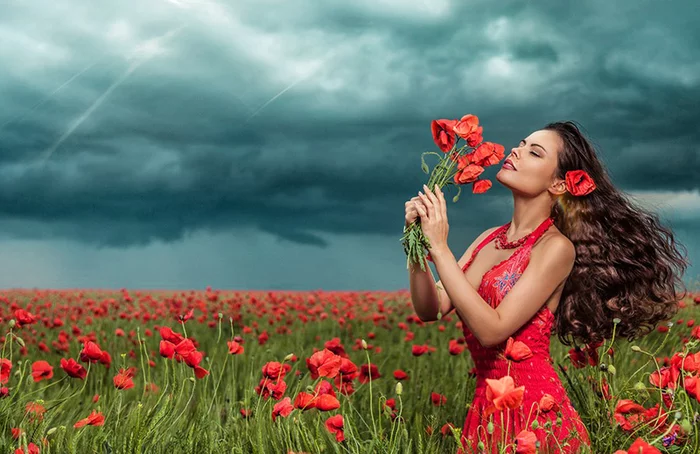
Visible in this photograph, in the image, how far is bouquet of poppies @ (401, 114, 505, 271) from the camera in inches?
108

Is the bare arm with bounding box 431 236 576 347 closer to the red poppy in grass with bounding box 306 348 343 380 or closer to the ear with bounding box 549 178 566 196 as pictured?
the ear with bounding box 549 178 566 196

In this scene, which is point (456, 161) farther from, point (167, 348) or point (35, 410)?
point (35, 410)

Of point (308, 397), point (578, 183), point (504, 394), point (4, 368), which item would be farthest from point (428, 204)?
point (4, 368)

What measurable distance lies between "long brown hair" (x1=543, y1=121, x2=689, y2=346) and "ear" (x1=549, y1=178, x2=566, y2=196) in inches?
1.1

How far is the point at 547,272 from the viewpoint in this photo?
111 inches

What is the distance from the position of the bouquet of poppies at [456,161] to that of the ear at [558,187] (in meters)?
0.44

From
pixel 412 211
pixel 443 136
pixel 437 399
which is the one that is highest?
pixel 443 136

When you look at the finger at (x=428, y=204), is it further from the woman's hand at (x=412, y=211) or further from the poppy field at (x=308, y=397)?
the poppy field at (x=308, y=397)

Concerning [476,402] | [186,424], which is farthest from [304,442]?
[186,424]

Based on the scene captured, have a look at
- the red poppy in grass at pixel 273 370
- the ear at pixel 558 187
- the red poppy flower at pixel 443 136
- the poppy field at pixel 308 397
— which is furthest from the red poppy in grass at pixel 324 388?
the ear at pixel 558 187

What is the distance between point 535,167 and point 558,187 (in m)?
0.17

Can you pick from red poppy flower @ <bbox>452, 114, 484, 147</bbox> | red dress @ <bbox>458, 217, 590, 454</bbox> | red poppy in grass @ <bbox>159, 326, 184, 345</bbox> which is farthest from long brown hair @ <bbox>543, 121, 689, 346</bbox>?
red poppy in grass @ <bbox>159, 326, 184, 345</bbox>

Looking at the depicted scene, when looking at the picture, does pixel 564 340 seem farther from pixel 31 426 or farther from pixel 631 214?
pixel 31 426

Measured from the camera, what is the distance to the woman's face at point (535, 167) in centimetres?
302
